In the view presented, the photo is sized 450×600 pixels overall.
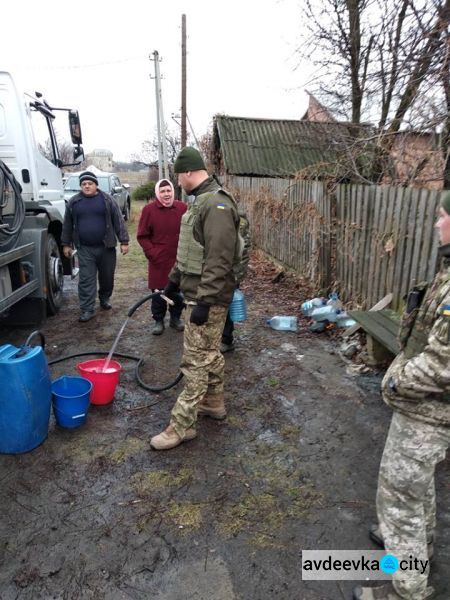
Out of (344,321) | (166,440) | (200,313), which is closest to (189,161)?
(200,313)

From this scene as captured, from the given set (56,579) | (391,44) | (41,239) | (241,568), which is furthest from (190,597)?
(391,44)

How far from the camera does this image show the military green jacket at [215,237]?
250cm

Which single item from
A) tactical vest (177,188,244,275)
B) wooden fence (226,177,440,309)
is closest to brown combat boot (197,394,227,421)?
tactical vest (177,188,244,275)

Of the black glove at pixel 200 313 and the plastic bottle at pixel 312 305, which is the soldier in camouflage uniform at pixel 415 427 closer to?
the black glove at pixel 200 313

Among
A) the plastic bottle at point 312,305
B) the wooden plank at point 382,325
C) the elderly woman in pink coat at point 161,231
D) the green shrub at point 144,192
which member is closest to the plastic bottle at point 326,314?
the plastic bottle at point 312,305

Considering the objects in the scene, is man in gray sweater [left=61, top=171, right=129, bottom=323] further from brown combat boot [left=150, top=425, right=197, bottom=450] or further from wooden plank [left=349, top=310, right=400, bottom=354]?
wooden plank [left=349, top=310, right=400, bottom=354]

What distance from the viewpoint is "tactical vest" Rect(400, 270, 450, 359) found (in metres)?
1.51

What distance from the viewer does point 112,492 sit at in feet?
8.06

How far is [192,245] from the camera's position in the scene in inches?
106

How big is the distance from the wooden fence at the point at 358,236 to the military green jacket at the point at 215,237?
2.23 metres

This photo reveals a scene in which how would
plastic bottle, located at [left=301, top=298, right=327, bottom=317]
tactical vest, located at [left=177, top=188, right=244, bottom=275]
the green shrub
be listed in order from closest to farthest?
tactical vest, located at [left=177, top=188, right=244, bottom=275] < plastic bottle, located at [left=301, top=298, right=327, bottom=317] < the green shrub

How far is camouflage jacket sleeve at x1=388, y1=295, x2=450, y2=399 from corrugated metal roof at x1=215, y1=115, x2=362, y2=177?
41.4 ft

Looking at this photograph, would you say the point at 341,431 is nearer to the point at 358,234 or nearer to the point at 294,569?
the point at 294,569

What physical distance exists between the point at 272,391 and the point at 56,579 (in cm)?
221
